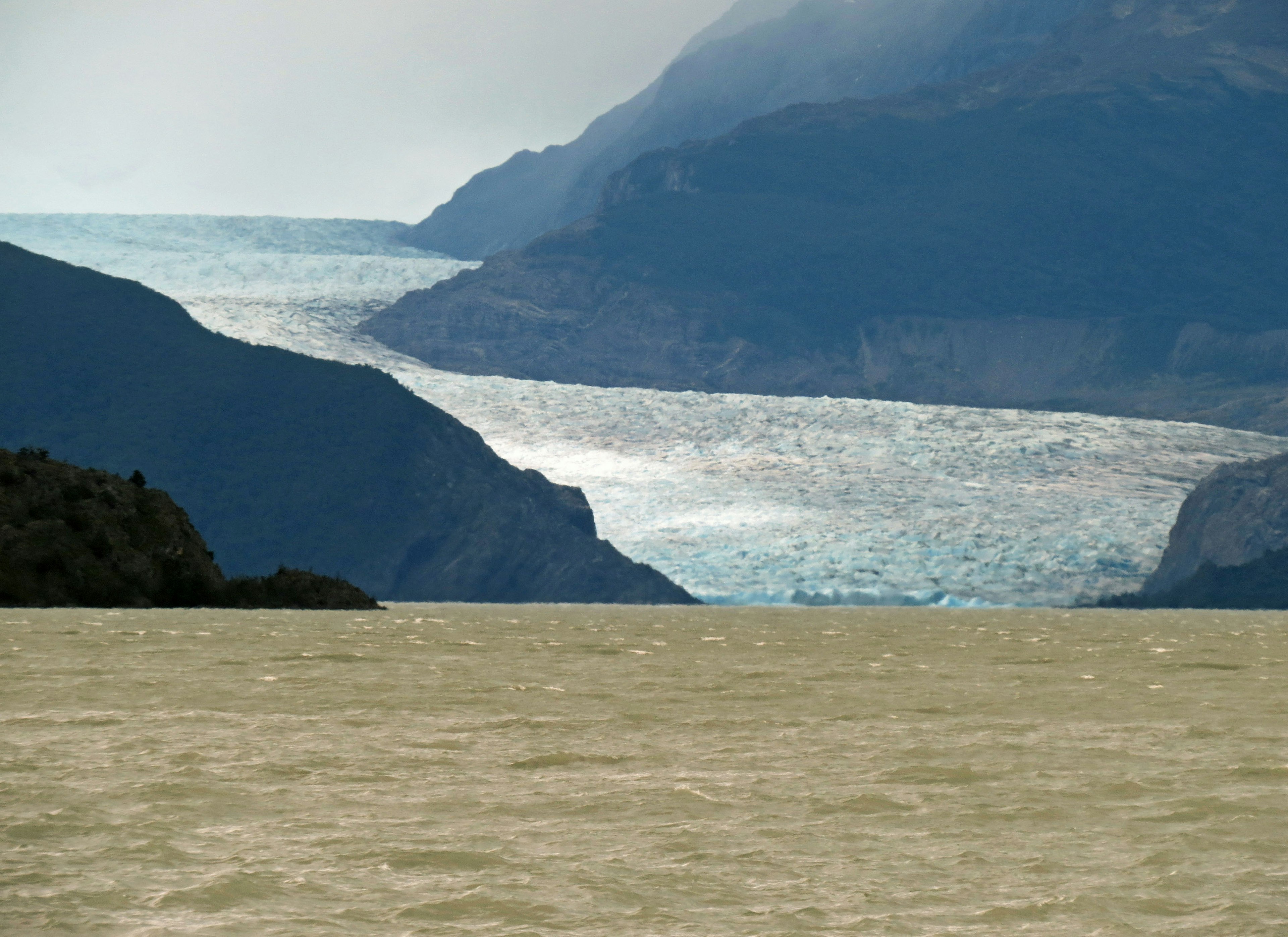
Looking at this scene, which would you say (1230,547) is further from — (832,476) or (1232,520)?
(832,476)

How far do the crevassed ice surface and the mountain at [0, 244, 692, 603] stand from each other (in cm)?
552

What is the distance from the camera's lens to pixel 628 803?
10039mm

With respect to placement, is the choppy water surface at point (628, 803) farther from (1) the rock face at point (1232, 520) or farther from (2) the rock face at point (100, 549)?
(1) the rock face at point (1232, 520)

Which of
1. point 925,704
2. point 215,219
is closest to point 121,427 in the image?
point 925,704

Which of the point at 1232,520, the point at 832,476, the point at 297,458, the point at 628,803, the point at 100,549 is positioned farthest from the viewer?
the point at 1232,520

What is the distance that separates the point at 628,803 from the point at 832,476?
8378 centimetres

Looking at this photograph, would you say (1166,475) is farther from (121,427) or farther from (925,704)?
(925,704)

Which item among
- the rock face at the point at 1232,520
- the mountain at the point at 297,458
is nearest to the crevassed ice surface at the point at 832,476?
the rock face at the point at 1232,520

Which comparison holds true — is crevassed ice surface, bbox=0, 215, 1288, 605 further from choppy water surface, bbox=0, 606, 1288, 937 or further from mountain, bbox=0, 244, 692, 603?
choppy water surface, bbox=0, 606, 1288, 937

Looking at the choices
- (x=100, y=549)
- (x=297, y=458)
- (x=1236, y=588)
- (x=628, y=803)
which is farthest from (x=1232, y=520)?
(x=628, y=803)

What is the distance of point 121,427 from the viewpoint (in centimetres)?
8544

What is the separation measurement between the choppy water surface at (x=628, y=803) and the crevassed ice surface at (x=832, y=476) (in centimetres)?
5584

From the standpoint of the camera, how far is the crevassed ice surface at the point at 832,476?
254 ft

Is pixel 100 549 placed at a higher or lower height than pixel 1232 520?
higher
